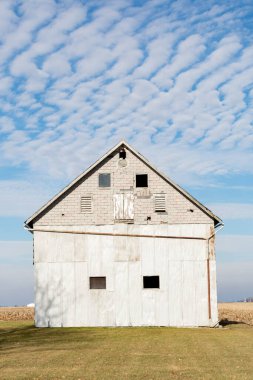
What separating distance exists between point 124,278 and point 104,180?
6145mm

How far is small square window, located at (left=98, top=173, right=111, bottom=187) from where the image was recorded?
3375 centimetres

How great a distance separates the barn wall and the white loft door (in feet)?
2.18

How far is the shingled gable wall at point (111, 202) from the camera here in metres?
33.3

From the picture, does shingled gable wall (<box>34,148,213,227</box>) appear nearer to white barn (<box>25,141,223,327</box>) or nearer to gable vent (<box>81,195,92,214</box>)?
white barn (<box>25,141,223,327</box>)

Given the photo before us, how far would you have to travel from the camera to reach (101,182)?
111ft

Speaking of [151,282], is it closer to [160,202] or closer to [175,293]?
[175,293]

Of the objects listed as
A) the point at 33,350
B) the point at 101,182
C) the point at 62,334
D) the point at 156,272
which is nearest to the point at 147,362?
the point at 33,350

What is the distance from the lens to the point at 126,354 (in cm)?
1930

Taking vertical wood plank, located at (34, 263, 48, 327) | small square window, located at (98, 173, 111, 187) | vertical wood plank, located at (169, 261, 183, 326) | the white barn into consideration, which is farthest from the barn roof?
vertical wood plank, located at (169, 261, 183, 326)

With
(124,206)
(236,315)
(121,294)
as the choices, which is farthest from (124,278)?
(236,315)

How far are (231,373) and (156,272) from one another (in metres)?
17.6

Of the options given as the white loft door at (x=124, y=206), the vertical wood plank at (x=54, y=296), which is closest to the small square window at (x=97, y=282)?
the vertical wood plank at (x=54, y=296)

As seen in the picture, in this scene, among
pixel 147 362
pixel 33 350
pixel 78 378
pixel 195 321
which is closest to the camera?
pixel 78 378

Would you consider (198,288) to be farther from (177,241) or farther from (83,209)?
(83,209)
